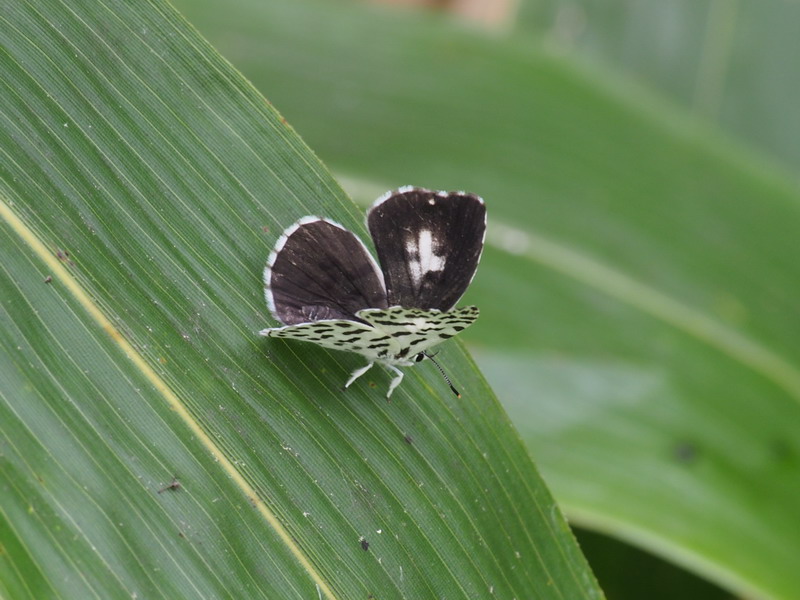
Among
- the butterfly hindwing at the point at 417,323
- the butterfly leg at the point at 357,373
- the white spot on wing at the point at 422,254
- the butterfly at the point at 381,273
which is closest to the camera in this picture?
the butterfly hindwing at the point at 417,323

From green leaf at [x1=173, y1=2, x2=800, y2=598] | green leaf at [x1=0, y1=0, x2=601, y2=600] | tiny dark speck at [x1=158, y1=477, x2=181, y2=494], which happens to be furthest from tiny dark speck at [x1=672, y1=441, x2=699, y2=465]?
tiny dark speck at [x1=158, y1=477, x2=181, y2=494]

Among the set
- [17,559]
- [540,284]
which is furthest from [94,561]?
[540,284]

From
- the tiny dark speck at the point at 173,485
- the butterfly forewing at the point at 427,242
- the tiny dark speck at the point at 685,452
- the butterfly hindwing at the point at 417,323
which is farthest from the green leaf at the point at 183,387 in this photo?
the tiny dark speck at the point at 685,452

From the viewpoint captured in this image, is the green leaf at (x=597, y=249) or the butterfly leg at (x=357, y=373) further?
the green leaf at (x=597, y=249)

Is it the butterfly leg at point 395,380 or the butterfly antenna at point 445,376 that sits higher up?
the butterfly antenna at point 445,376

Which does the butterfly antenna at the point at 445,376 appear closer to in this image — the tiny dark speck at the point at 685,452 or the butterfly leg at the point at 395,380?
the butterfly leg at the point at 395,380

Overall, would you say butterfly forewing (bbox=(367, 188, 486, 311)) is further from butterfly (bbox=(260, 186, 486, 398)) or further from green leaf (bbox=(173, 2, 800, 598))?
green leaf (bbox=(173, 2, 800, 598))
